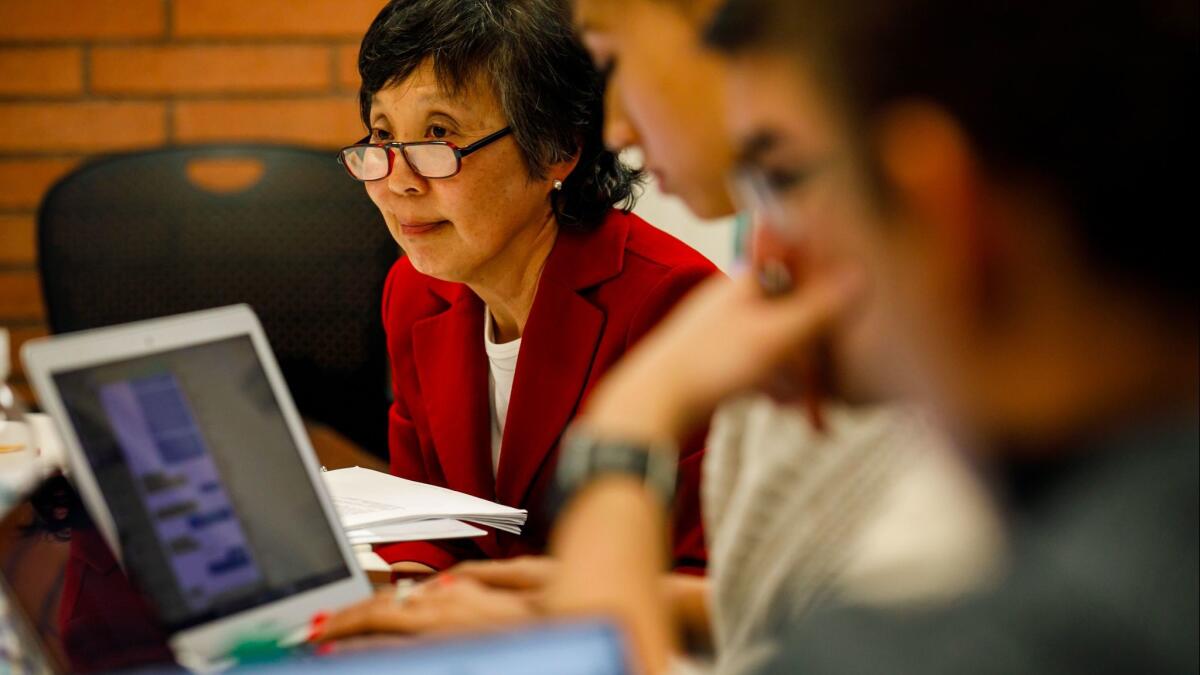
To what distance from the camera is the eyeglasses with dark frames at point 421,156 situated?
1.34 m

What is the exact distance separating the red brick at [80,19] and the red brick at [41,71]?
0.11 feet

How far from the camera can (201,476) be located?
803 mm

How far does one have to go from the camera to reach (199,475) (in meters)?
0.80

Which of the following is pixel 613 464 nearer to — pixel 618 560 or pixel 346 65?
pixel 618 560

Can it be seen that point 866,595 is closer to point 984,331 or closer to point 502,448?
point 984,331

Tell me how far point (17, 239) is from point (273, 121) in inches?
24.7

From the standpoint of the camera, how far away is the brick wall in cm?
239

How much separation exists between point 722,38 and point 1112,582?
0.28 meters

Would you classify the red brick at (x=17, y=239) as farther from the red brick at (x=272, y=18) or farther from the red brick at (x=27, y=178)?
the red brick at (x=272, y=18)

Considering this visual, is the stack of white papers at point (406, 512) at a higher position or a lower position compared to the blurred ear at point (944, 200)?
lower

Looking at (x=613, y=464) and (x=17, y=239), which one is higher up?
(x=17, y=239)

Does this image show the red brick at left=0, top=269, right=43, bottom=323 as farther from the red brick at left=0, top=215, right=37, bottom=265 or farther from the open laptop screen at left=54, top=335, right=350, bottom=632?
the open laptop screen at left=54, top=335, right=350, bottom=632

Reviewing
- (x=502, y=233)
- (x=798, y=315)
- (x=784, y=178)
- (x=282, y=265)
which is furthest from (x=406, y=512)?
(x=282, y=265)

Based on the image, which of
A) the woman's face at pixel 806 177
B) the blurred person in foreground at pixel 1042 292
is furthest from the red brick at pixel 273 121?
the blurred person in foreground at pixel 1042 292
